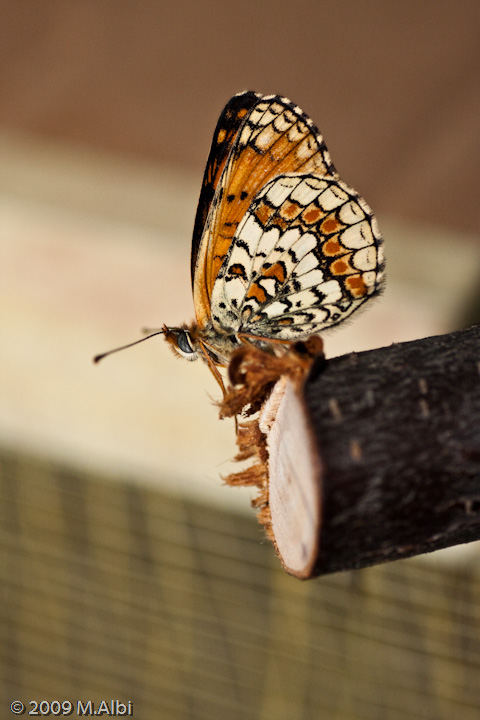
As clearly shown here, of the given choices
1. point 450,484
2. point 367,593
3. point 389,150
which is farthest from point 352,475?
point 389,150

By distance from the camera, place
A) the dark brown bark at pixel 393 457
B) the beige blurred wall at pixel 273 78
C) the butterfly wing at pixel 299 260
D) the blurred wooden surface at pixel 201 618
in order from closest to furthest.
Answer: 1. the dark brown bark at pixel 393 457
2. the butterfly wing at pixel 299 260
3. the blurred wooden surface at pixel 201 618
4. the beige blurred wall at pixel 273 78

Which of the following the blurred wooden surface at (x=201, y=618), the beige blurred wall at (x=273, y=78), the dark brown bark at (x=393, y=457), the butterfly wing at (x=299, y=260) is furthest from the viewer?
the beige blurred wall at (x=273, y=78)

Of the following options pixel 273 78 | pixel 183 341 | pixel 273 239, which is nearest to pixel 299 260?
pixel 273 239

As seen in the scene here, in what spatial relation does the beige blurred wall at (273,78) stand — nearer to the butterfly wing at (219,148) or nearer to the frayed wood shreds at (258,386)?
the butterfly wing at (219,148)

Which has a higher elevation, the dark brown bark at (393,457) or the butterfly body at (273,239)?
the butterfly body at (273,239)

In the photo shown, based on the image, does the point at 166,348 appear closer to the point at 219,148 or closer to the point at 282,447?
the point at 219,148

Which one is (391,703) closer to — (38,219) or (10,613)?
(10,613)

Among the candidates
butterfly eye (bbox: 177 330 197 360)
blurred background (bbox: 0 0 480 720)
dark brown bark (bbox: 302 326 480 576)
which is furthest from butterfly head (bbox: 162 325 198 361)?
blurred background (bbox: 0 0 480 720)

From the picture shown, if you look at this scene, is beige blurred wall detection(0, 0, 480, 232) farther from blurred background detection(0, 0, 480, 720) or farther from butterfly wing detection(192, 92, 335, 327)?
butterfly wing detection(192, 92, 335, 327)

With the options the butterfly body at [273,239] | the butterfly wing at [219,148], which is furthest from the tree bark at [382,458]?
the butterfly wing at [219,148]
